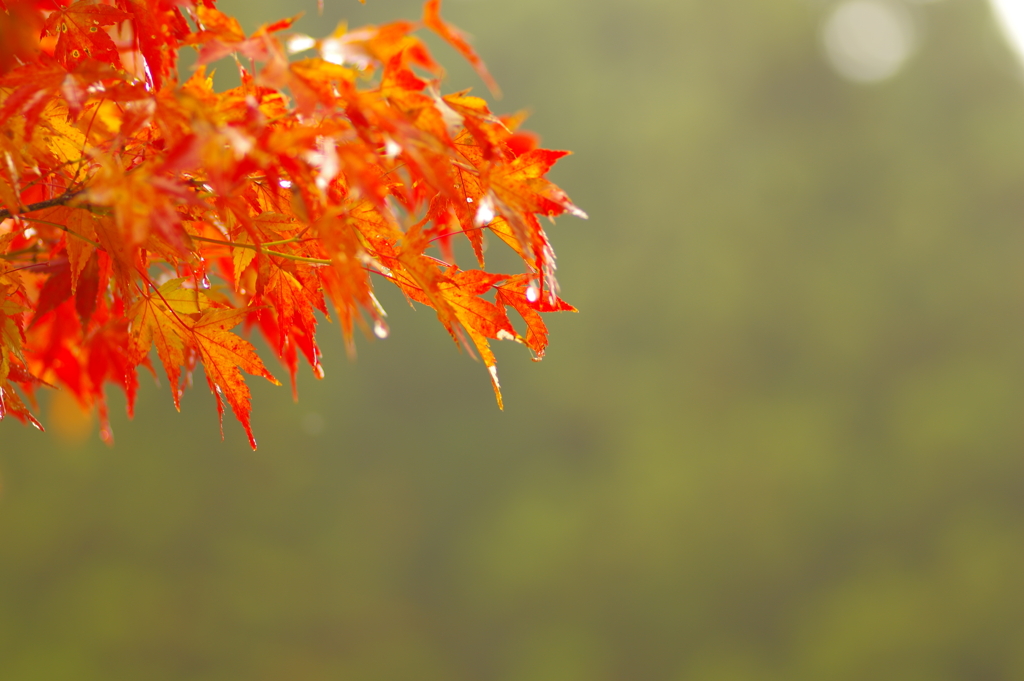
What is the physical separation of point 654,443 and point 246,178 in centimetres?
307

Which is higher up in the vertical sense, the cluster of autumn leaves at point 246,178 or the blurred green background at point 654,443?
the cluster of autumn leaves at point 246,178

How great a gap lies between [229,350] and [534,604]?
9.47ft

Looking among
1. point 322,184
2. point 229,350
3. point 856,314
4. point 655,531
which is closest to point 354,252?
point 322,184

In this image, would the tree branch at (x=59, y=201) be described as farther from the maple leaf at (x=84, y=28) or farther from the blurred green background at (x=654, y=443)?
the blurred green background at (x=654, y=443)

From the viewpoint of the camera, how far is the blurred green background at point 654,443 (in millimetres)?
3037

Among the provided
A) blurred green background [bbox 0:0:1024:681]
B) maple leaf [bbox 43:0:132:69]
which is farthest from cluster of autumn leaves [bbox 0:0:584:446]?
blurred green background [bbox 0:0:1024:681]

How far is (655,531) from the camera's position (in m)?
3.26

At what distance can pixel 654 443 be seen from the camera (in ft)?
11.2

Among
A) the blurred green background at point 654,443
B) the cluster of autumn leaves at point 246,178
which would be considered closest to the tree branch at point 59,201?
the cluster of autumn leaves at point 246,178

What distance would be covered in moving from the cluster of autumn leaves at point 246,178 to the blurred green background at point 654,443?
2.74m

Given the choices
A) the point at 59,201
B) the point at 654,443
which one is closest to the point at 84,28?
the point at 59,201

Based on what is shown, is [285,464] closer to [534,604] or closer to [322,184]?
[534,604]

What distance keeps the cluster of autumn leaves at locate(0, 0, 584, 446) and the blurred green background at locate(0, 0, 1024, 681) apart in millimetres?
2742

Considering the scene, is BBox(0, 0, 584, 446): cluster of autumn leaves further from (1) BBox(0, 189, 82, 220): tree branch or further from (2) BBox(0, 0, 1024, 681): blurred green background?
(2) BBox(0, 0, 1024, 681): blurred green background
